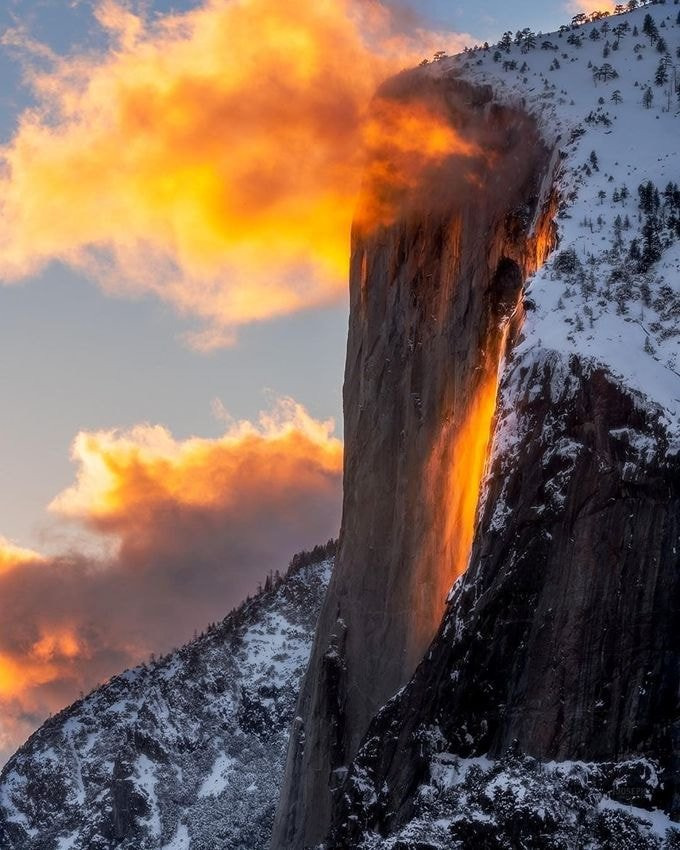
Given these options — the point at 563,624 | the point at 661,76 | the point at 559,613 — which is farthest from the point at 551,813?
the point at 661,76

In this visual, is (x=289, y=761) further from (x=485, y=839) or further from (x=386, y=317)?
(x=485, y=839)

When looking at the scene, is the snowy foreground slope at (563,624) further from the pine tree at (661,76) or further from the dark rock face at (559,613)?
the pine tree at (661,76)

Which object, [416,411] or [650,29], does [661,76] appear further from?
[416,411]

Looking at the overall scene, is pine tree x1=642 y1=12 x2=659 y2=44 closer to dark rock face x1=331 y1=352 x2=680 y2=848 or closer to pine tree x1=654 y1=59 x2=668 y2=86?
pine tree x1=654 y1=59 x2=668 y2=86

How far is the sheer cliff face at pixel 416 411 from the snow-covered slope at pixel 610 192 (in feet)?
7.49

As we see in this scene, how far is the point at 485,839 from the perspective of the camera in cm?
3972

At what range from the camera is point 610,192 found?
202 feet

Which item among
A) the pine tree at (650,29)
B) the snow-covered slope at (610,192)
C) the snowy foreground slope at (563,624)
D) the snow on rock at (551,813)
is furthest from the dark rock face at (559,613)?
the pine tree at (650,29)

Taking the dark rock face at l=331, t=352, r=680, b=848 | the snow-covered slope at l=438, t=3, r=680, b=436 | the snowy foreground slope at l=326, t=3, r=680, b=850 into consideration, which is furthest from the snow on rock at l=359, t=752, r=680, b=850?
the snow-covered slope at l=438, t=3, r=680, b=436

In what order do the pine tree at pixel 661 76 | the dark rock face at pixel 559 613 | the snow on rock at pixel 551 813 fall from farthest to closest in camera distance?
1. the pine tree at pixel 661 76
2. the dark rock face at pixel 559 613
3. the snow on rock at pixel 551 813

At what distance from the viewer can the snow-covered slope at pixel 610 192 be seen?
49594 millimetres

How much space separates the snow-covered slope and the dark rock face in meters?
1.88

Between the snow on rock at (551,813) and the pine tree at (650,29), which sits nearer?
the snow on rock at (551,813)

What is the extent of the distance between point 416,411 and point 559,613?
3048 cm
